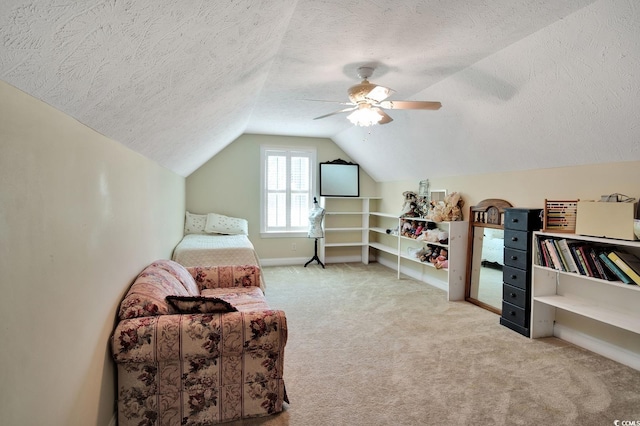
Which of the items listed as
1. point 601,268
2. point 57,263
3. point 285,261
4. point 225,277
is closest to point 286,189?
point 285,261

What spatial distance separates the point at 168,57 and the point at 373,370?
8.00 feet

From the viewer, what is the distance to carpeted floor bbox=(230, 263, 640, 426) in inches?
80.7

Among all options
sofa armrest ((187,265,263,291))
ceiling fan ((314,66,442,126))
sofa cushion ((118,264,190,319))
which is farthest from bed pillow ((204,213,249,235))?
ceiling fan ((314,66,442,126))

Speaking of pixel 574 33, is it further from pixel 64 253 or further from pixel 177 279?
pixel 177 279

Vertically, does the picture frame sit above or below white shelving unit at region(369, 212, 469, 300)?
above

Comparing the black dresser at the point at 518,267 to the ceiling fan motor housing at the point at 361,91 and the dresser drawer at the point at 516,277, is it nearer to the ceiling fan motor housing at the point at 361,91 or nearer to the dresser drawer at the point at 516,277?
the dresser drawer at the point at 516,277

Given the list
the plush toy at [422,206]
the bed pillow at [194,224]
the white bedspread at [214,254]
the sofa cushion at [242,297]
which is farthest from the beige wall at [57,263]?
the plush toy at [422,206]

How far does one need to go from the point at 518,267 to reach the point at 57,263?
3675 mm

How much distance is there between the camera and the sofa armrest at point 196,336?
1.75 metres

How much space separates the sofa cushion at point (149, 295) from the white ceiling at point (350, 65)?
91cm

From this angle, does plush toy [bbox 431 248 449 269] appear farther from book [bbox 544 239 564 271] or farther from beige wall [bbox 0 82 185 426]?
beige wall [bbox 0 82 185 426]

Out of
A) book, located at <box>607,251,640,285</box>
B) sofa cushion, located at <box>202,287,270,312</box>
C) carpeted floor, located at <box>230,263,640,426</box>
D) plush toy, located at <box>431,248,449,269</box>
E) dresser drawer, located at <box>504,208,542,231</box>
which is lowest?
carpeted floor, located at <box>230,263,640,426</box>

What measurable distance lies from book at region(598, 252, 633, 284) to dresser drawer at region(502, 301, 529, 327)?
35.5 inches

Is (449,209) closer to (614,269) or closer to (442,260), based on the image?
(442,260)
